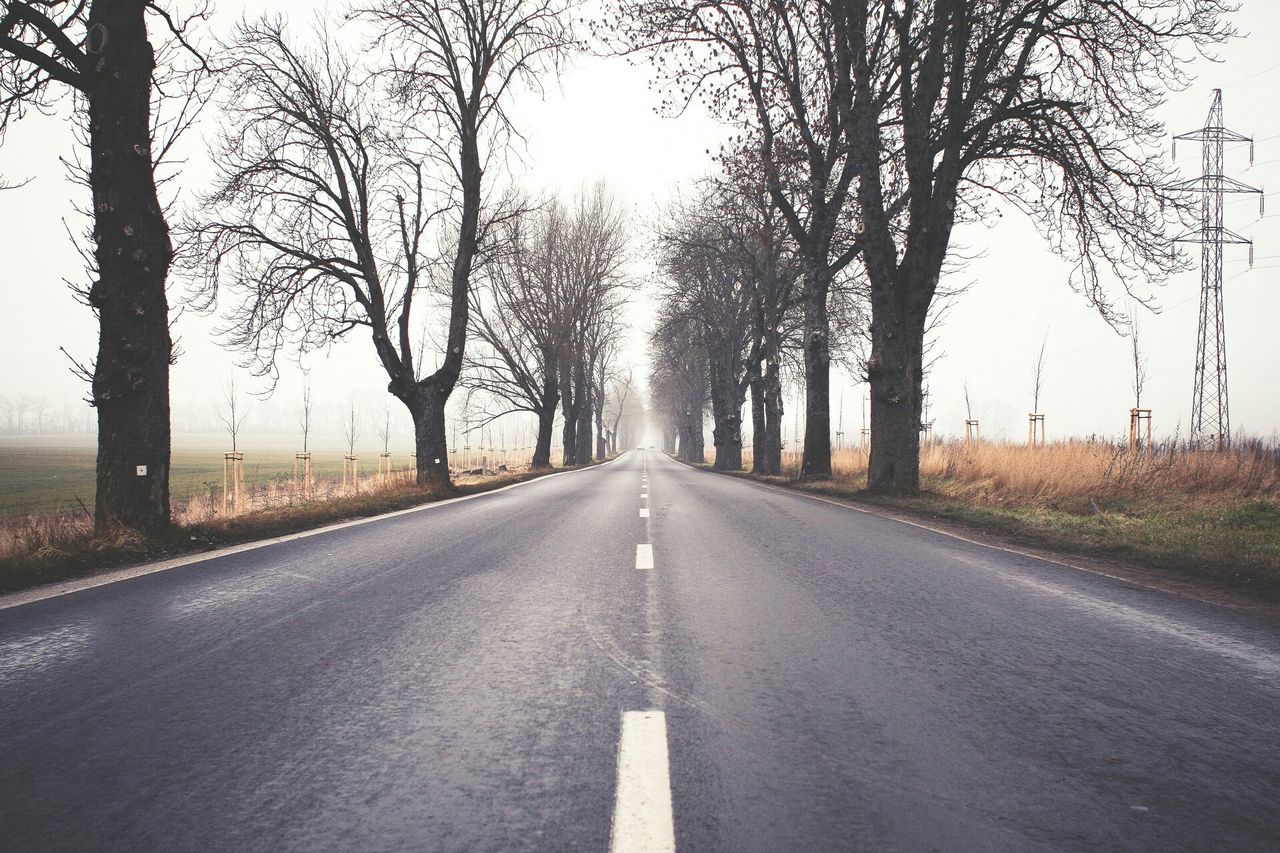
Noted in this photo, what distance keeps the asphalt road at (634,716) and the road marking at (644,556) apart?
674 mm

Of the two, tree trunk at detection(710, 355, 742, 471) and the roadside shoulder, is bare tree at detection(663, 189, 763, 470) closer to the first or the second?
tree trunk at detection(710, 355, 742, 471)

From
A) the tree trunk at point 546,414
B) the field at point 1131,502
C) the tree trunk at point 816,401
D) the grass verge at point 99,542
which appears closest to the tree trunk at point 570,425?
the tree trunk at point 546,414

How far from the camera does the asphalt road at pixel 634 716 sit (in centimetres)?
191

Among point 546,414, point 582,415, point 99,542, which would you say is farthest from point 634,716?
point 582,415

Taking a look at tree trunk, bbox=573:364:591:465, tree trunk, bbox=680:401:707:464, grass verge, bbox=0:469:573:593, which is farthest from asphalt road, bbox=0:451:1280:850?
tree trunk, bbox=680:401:707:464

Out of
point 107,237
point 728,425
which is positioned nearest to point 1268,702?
point 107,237

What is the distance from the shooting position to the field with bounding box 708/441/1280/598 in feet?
21.2

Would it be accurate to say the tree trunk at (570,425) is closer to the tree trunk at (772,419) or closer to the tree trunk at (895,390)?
the tree trunk at (772,419)

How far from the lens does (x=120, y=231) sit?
23.5 ft

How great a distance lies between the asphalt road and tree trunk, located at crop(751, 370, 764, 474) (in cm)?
2144

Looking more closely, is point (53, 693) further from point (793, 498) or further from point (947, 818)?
point (793, 498)

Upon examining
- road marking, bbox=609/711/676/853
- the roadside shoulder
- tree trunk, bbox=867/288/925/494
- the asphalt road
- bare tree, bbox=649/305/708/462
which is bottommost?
the roadside shoulder

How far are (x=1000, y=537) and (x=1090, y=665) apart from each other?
17.8ft

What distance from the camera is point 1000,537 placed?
8289 mm
